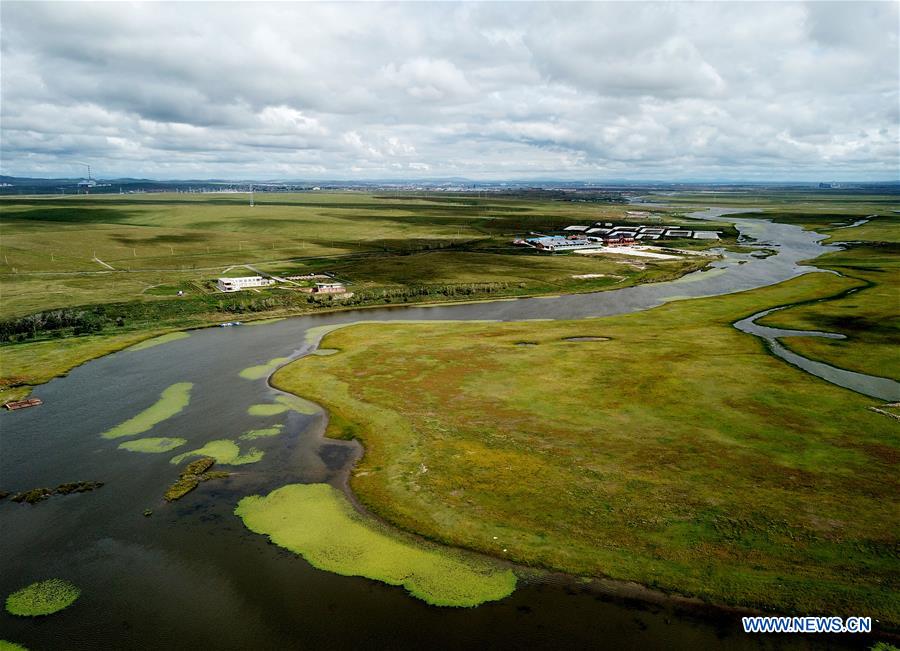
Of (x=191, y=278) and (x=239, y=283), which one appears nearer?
(x=239, y=283)

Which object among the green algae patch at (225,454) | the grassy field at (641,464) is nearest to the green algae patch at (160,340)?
the grassy field at (641,464)

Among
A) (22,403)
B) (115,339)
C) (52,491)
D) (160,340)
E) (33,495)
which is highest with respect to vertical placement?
(115,339)

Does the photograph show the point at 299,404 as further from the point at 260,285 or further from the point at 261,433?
the point at 260,285

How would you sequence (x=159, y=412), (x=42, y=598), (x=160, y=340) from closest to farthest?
(x=42, y=598) → (x=159, y=412) → (x=160, y=340)

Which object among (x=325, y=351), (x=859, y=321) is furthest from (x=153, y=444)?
(x=859, y=321)

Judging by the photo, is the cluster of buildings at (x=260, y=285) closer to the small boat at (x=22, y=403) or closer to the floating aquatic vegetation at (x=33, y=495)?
the small boat at (x=22, y=403)
